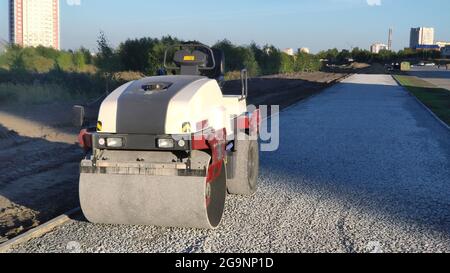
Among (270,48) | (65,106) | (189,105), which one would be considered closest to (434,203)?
(189,105)

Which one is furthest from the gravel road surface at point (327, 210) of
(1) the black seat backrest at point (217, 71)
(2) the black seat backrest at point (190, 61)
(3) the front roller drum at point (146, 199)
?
(2) the black seat backrest at point (190, 61)

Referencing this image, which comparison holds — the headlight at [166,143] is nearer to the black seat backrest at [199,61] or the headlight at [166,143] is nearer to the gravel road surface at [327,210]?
the gravel road surface at [327,210]

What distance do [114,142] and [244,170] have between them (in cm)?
222

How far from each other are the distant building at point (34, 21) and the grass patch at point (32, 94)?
5664 centimetres

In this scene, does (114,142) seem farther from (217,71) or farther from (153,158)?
(217,71)

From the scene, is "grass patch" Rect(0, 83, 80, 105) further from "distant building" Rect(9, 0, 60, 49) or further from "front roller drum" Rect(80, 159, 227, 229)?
"distant building" Rect(9, 0, 60, 49)

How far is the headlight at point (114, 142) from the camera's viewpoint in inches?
213

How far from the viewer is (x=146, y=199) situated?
5418mm

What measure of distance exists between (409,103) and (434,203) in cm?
1820

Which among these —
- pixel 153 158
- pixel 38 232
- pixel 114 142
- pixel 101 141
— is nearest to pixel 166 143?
pixel 153 158

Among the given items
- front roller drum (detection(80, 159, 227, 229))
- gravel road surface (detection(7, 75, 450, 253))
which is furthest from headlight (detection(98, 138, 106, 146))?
gravel road surface (detection(7, 75, 450, 253))

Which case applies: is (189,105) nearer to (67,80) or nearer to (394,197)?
(394,197)

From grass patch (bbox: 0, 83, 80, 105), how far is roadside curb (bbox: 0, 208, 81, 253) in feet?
44.7
